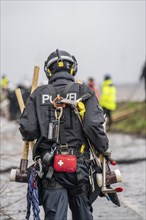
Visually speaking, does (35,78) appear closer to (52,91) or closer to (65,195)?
(52,91)

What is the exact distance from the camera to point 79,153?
5223 millimetres

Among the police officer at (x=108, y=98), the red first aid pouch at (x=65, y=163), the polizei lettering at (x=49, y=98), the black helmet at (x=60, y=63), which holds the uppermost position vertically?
the black helmet at (x=60, y=63)

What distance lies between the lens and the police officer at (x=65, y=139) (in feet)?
16.9

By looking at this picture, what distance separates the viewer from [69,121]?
5203mm

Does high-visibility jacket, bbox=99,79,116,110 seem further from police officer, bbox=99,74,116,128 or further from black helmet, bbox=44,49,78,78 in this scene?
black helmet, bbox=44,49,78,78

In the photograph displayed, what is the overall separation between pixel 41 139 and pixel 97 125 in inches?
19.0

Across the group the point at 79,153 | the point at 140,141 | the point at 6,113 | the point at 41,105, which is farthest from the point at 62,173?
the point at 6,113

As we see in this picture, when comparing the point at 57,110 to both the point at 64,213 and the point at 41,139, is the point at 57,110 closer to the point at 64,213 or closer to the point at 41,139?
the point at 41,139

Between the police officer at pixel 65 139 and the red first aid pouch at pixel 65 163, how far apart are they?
72 millimetres

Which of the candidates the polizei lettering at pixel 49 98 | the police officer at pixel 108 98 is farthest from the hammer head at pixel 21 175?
the police officer at pixel 108 98

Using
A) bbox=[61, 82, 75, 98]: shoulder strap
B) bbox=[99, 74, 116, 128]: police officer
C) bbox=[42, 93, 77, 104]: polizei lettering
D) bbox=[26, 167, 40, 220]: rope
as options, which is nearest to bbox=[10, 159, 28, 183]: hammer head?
bbox=[26, 167, 40, 220]: rope

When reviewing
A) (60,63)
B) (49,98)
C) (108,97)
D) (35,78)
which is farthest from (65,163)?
(108,97)

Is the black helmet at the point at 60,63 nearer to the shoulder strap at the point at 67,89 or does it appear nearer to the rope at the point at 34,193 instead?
the shoulder strap at the point at 67,89

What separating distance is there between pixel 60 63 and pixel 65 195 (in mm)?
1141
